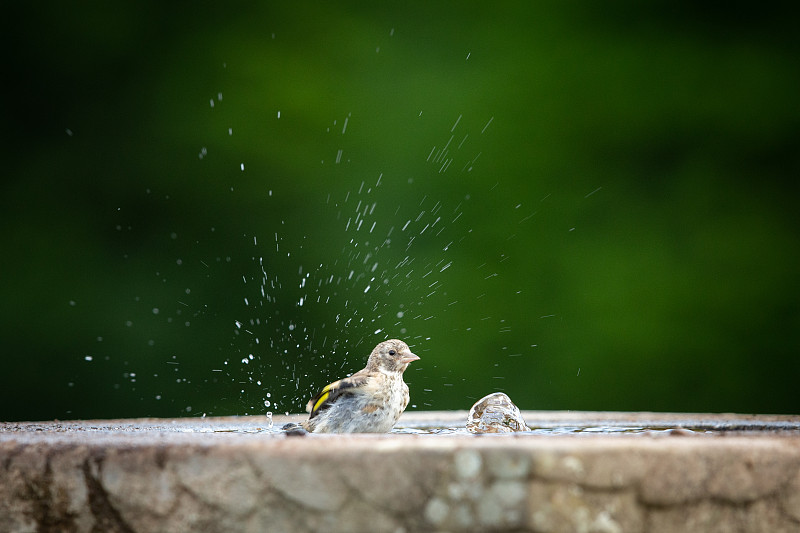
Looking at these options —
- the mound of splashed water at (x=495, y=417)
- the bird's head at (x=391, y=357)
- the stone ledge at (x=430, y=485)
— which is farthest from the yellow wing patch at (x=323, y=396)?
the stone ledge at (x=430, y=485)

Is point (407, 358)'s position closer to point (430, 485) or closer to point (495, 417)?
point (495, 417)

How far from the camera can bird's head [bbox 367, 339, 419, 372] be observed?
2256 millimetres

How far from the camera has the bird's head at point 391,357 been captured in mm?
2256

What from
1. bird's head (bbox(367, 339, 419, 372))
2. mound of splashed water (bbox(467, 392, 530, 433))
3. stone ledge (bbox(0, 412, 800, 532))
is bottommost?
stone ledge (bbox(0, 412, 800, 532))

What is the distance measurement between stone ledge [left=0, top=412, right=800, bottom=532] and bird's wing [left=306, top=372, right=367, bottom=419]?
2.77 feet

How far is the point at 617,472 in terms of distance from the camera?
42.8 inches

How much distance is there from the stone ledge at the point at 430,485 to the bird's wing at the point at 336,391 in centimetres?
84

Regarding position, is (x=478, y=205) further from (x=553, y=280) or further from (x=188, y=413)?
(x=188, y=413)

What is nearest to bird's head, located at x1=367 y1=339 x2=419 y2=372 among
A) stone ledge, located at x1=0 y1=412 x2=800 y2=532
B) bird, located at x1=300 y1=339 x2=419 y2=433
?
→ bird, located at x1=300 y1=339 x2=419 y2=433

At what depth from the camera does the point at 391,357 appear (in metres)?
2.28

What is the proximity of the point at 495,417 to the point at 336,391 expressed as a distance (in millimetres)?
370

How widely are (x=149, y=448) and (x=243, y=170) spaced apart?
130 inches

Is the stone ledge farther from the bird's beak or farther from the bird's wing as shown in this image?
the bird's beak

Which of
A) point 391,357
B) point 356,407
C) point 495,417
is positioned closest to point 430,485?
point 356,407
